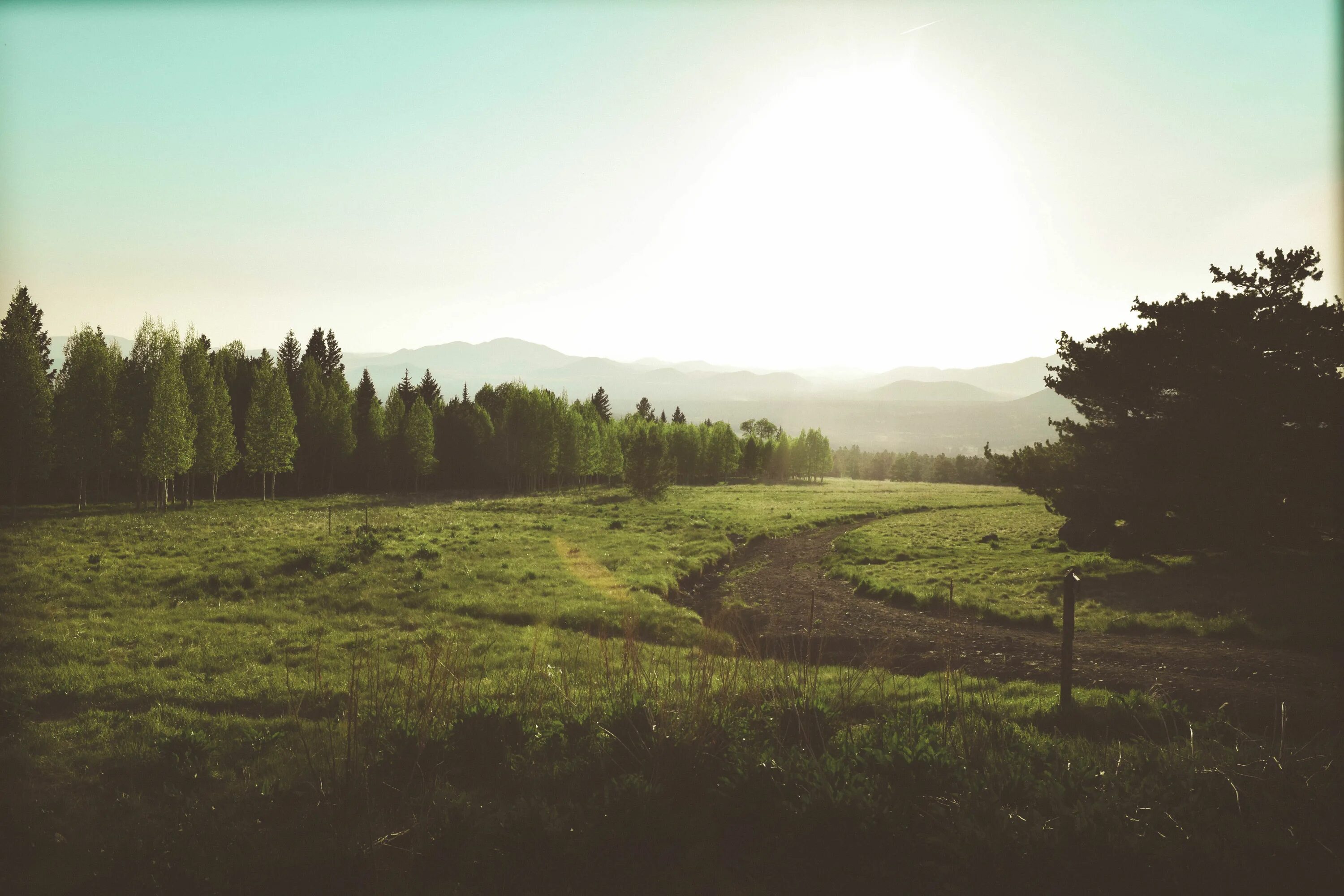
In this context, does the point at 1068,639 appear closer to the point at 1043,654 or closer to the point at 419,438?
the point at 1043,654

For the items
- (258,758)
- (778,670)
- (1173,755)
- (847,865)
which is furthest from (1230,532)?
(258,758)

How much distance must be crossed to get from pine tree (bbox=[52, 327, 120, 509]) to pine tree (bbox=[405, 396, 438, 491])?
31806 mm

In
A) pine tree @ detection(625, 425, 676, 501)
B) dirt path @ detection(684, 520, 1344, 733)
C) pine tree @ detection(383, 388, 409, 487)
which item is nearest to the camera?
dirt path @ detection(684, 520, 1344, 733)

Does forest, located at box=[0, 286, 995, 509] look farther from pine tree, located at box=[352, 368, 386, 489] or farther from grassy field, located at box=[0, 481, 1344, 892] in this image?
grassy field, located at box=[0, 481, 1344, 892]

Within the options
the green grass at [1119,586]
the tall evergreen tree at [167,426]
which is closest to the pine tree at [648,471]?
the green grass at [1119,586]

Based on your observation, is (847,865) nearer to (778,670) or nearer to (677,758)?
(677,758)

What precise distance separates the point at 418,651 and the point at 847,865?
1119 centimetres

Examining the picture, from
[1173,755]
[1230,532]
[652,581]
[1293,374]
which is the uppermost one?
[1293,374]

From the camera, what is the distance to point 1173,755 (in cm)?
737

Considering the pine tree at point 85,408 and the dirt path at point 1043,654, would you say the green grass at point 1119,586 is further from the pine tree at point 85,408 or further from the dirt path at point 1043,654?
the pine tree at point 85,408

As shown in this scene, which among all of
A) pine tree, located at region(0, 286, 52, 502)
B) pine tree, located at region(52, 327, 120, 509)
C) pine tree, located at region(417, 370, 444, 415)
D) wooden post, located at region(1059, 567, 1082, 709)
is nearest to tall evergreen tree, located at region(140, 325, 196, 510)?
pine tree, located at region(52, 327, 120, 509)

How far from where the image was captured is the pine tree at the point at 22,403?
1487 inches

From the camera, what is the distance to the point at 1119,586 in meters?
22.9

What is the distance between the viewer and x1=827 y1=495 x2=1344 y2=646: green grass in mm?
17156
